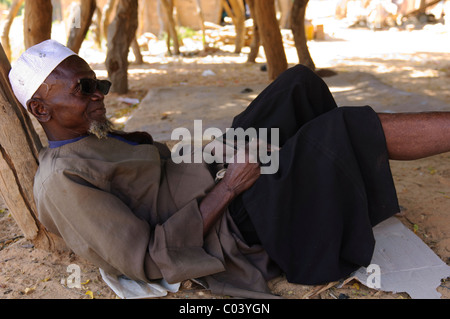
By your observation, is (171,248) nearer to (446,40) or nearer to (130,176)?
(130,176)

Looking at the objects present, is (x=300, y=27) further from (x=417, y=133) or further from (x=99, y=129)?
(x=99, y=129)

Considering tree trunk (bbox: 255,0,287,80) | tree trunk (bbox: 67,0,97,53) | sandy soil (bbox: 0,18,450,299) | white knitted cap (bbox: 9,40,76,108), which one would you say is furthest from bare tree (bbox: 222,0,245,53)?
white knitted cap (bbox: 9,40,76,108)

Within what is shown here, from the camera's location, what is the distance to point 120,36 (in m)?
7.03

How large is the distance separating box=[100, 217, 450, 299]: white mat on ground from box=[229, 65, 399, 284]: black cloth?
0.19 metres

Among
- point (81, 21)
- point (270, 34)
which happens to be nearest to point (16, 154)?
point (81, 21)

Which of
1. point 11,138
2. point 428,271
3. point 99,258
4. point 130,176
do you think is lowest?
point 428,271

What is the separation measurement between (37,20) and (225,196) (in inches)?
156

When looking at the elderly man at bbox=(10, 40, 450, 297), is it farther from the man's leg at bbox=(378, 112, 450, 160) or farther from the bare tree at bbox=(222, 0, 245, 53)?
the bare tree at bbox=(222, 0, 245, 53)

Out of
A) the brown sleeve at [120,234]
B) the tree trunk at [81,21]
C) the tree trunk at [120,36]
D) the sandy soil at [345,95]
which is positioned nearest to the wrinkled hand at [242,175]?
the brown sleeve at [120,234]

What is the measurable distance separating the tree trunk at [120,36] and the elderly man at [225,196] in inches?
204

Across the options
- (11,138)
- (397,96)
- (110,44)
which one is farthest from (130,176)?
(110,44)
